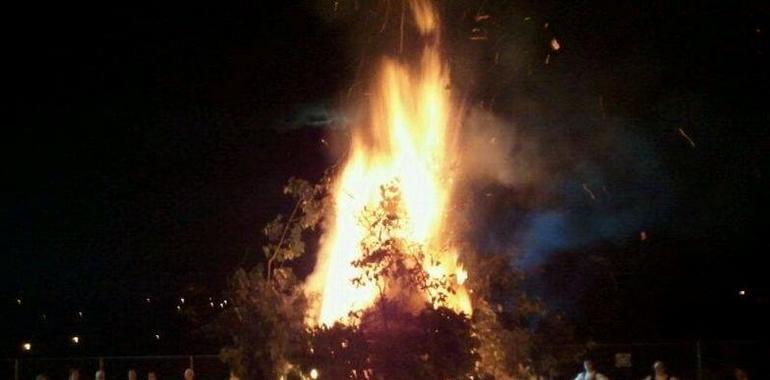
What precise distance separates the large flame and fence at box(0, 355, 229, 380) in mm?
13693

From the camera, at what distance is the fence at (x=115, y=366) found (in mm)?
26844

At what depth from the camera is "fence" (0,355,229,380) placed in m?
26.8

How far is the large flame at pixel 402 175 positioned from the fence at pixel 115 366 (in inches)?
539

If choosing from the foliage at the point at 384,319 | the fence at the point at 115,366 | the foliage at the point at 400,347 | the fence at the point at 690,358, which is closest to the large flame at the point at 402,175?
the foliage at the point at 384,319

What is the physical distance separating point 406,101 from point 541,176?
6190 millimetres

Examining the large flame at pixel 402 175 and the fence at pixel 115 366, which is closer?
the large flame at pixel 402 175

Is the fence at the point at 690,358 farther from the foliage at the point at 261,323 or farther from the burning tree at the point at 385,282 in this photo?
the foliage at the point at 261,323

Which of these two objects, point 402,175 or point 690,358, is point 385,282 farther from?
point 690,358

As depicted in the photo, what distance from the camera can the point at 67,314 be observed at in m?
42.8

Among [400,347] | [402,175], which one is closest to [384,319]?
[400,347]

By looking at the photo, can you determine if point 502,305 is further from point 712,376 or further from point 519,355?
point 712,376

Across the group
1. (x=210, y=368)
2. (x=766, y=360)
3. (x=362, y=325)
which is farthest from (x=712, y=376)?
(x=362, y=325)

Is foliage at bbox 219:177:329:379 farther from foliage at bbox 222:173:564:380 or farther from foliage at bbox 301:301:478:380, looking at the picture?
foliage at bbox 301:301:478:380

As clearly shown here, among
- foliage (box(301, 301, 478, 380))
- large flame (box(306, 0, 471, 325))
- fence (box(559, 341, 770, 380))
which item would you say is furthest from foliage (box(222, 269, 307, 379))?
fence (box(559, 341, 770, 380))
